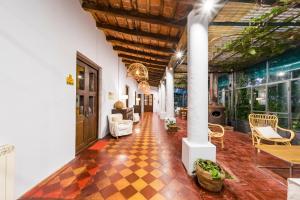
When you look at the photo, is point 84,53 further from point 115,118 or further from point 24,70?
point 115,118

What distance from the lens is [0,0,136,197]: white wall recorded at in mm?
1731

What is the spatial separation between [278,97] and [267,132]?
→ 2259 mm

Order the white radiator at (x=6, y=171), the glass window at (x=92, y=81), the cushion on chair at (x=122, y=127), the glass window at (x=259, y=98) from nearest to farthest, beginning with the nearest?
the white radiator at (x=6, y=171) → the glass window at (x=92, y=81) → the cushion on chair at (x=122, y=127) → the glass window at (x=259, y=98)

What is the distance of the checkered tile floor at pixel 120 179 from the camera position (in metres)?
1.97

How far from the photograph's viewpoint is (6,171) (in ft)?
4.89

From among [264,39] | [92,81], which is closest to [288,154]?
[264,39]

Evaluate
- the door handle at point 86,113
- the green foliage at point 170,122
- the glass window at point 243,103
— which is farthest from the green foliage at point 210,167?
the glass window at point 243,103

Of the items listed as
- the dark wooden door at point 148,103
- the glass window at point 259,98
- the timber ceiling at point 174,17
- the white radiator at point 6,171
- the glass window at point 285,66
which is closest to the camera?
the white radiator at point 6,171

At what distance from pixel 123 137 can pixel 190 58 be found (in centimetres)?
377

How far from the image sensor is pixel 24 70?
75.5 inches

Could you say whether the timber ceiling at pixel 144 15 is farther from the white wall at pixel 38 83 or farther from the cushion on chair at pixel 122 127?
the cushion on chair at pixel 122 127

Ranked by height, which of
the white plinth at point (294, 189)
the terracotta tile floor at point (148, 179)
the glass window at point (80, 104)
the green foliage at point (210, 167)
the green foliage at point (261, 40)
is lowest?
the terracotta tile floor at point (148, 179)

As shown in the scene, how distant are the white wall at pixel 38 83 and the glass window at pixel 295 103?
655 centimetres

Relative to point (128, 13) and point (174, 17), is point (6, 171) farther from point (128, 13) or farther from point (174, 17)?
point (174, 17)
